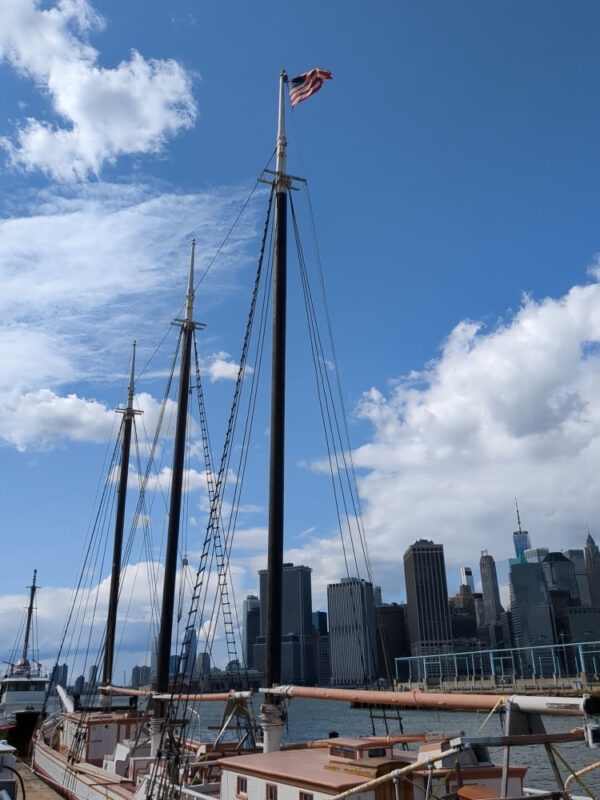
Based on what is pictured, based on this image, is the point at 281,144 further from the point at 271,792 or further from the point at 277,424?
the point at 271,792

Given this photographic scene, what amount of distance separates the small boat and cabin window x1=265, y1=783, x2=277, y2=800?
1531 inches

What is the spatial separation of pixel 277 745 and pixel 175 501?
16.5 m

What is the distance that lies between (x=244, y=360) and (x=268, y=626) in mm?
10568

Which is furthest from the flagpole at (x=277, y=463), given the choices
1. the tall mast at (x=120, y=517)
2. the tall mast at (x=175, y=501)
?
the tall mast at (x=120, y=517)

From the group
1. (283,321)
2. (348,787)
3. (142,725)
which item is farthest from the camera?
(142,725)

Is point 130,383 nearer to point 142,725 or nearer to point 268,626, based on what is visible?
point 142,725

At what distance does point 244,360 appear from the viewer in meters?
27.2

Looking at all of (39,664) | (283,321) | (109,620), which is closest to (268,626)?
(283,321)

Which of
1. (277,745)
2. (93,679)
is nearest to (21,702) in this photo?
(93,679)

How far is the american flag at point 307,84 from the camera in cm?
2692

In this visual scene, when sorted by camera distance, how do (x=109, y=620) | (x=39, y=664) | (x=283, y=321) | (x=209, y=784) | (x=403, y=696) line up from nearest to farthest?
(x=403, y=696) < (x=209, y=784) < (x=283, y=321) < (x=109, y=620) < (x=39, y=664)

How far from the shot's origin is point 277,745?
65.4ft

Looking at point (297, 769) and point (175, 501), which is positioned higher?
point (175, 501)

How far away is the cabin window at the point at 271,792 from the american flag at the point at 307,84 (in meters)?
23.3
